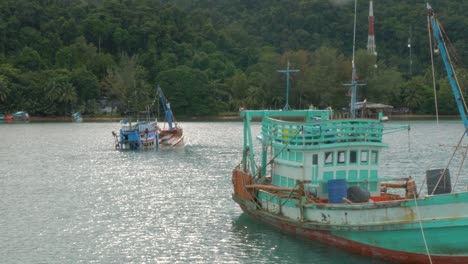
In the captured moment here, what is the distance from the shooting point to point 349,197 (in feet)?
114

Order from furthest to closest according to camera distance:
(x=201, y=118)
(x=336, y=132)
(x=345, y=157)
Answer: (x=201, y=118)
(x=345, y=157)
(x=336, y=132)

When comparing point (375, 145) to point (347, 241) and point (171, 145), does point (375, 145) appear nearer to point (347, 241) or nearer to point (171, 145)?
point (347, 241)

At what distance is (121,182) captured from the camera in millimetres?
61125

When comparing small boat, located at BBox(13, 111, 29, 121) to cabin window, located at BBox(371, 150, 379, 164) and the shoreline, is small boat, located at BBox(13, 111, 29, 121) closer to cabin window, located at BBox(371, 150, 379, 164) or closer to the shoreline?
the shoreline

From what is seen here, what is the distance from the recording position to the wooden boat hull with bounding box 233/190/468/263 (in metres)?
29.3

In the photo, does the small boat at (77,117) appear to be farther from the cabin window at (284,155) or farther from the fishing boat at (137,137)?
the cabin window at (284,155)

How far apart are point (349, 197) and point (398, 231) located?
4.23m

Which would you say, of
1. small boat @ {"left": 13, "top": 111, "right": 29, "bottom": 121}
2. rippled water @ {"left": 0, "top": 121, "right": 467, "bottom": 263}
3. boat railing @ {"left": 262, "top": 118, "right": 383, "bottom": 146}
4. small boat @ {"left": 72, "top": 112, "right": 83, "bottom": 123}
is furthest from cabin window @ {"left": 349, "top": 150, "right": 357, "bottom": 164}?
small boat @ {"left": 13, "top": 111, "right": 29, "bottom": 121}

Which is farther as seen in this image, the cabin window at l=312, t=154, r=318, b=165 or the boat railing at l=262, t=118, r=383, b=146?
the cabin window at l=312, t=154, r=318, b=165

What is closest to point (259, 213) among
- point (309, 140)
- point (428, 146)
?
point (309, 140)

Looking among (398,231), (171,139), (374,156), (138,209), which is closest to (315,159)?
(374,156)

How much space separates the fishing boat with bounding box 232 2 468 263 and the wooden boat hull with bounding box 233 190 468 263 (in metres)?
0.04

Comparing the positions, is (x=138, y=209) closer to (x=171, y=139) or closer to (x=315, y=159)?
(x=315, y=159)

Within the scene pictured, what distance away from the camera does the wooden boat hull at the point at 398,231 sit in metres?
29.3
